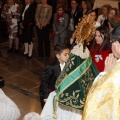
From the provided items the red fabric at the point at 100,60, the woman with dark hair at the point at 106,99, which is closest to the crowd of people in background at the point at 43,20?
the red fabric at the point at 100,60

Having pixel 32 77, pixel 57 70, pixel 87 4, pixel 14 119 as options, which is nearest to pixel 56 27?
pixel 87 4

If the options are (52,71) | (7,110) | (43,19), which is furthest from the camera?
(43,19)

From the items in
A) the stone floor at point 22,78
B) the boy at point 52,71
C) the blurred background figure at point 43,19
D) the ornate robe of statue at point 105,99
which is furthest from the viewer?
the blurred background figure at point 43,19

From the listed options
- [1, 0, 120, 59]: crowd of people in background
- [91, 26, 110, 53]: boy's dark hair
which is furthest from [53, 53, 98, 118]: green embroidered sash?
[1, 0, 120, 59]: crowd of people in background

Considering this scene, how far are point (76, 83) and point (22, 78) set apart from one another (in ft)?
10.9

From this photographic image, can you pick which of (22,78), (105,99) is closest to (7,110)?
(105,99)

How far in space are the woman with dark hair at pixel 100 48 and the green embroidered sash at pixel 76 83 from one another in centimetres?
116

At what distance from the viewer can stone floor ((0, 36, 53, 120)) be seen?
478 centimetres

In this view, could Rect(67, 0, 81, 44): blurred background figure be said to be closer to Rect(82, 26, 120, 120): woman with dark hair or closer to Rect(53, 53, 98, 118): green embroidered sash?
Rect(53, 53, 98, 118): green embroidered sash

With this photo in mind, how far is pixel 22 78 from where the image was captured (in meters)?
5.88

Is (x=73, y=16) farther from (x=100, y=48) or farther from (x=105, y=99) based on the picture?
(x=105, y=99)

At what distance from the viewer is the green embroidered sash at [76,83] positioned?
106 inches

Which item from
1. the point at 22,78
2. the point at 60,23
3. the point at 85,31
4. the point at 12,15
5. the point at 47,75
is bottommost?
the point at 22,78

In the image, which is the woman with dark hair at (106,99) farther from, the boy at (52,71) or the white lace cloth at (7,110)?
the boy at (52,71)
